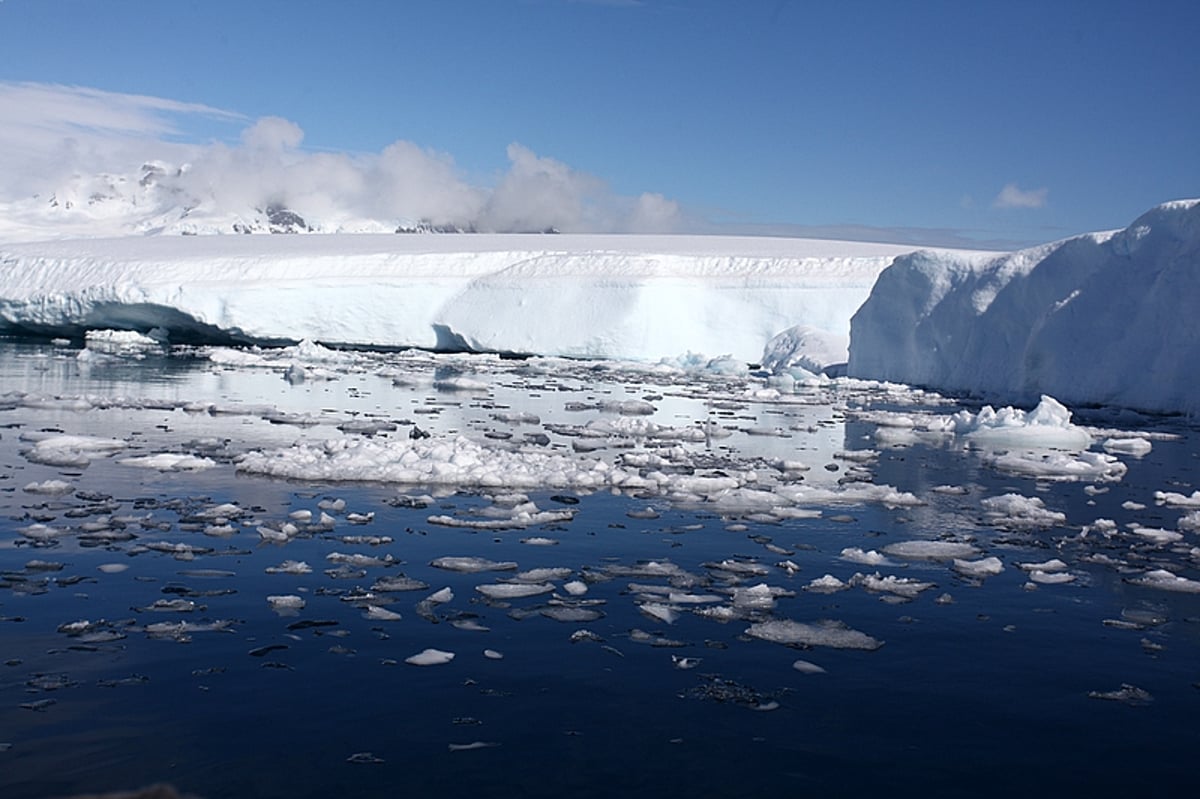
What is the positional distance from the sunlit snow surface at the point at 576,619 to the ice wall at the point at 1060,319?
21.6 ft

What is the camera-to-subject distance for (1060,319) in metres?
16.9

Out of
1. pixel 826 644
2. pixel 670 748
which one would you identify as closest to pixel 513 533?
pixel 826 644

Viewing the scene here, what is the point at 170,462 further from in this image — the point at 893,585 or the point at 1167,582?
the point at 1167,582

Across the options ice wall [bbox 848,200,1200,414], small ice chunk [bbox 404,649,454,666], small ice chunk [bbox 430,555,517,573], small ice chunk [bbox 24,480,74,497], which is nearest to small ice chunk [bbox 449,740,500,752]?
small ice chunk [bbox 404,649,454,666]

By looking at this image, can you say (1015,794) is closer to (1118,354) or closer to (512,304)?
(1118,354)

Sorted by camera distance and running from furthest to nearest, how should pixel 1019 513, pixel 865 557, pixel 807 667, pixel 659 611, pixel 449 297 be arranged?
pixel 449 297, pixel 1019 513, pixel 865 557, pixel 659 611, pixel 807 667

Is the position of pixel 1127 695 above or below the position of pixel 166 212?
below

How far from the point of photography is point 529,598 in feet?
15.6

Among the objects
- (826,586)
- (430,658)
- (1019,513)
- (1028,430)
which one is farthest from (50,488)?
(1028,430)

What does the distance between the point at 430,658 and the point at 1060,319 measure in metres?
15.2

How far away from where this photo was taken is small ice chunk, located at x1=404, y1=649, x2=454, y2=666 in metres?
3.85

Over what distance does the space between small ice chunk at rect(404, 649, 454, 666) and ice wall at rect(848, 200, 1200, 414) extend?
1387cm

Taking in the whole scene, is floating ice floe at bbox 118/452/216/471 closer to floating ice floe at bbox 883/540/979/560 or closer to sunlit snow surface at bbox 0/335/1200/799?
sunlit snow surface at bbox 0/335/1200/799

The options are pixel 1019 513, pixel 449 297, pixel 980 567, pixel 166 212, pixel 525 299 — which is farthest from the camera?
pixel 166 212
